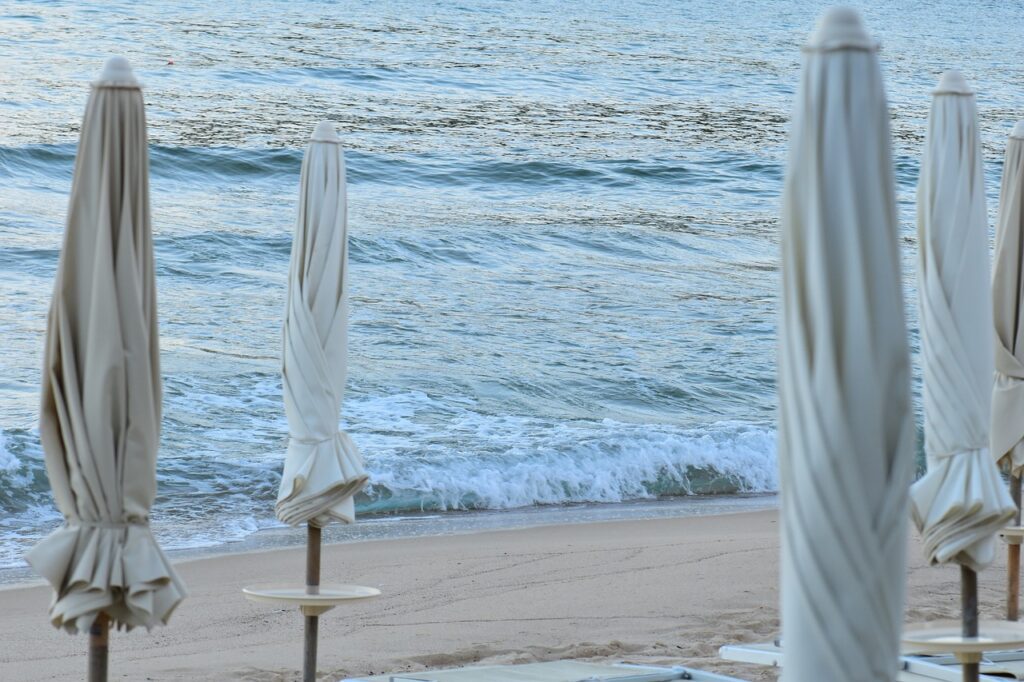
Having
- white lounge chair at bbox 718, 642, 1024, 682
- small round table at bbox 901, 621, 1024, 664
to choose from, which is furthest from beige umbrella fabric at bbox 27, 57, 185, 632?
white lounge chair at bbox 718, 642, 1024, 682

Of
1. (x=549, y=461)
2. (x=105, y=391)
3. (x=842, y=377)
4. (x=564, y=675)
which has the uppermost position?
(x=842, y=377)

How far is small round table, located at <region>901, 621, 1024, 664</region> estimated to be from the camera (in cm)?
408

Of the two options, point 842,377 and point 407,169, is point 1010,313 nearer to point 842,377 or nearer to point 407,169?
point 842,377

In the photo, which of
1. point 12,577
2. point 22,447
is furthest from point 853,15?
point 22,447

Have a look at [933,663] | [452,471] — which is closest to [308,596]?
[933,663]

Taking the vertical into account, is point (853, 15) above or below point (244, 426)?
above

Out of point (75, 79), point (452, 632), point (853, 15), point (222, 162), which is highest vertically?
point (75, 79)

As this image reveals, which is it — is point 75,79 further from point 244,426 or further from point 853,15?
point 853,15

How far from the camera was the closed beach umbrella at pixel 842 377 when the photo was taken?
2.27 metres

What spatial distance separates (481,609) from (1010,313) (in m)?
3.63

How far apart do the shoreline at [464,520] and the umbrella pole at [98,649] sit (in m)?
5.18

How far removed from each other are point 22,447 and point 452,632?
614cm

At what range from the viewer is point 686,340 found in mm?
19641

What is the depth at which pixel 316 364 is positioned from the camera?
16.7 feet
